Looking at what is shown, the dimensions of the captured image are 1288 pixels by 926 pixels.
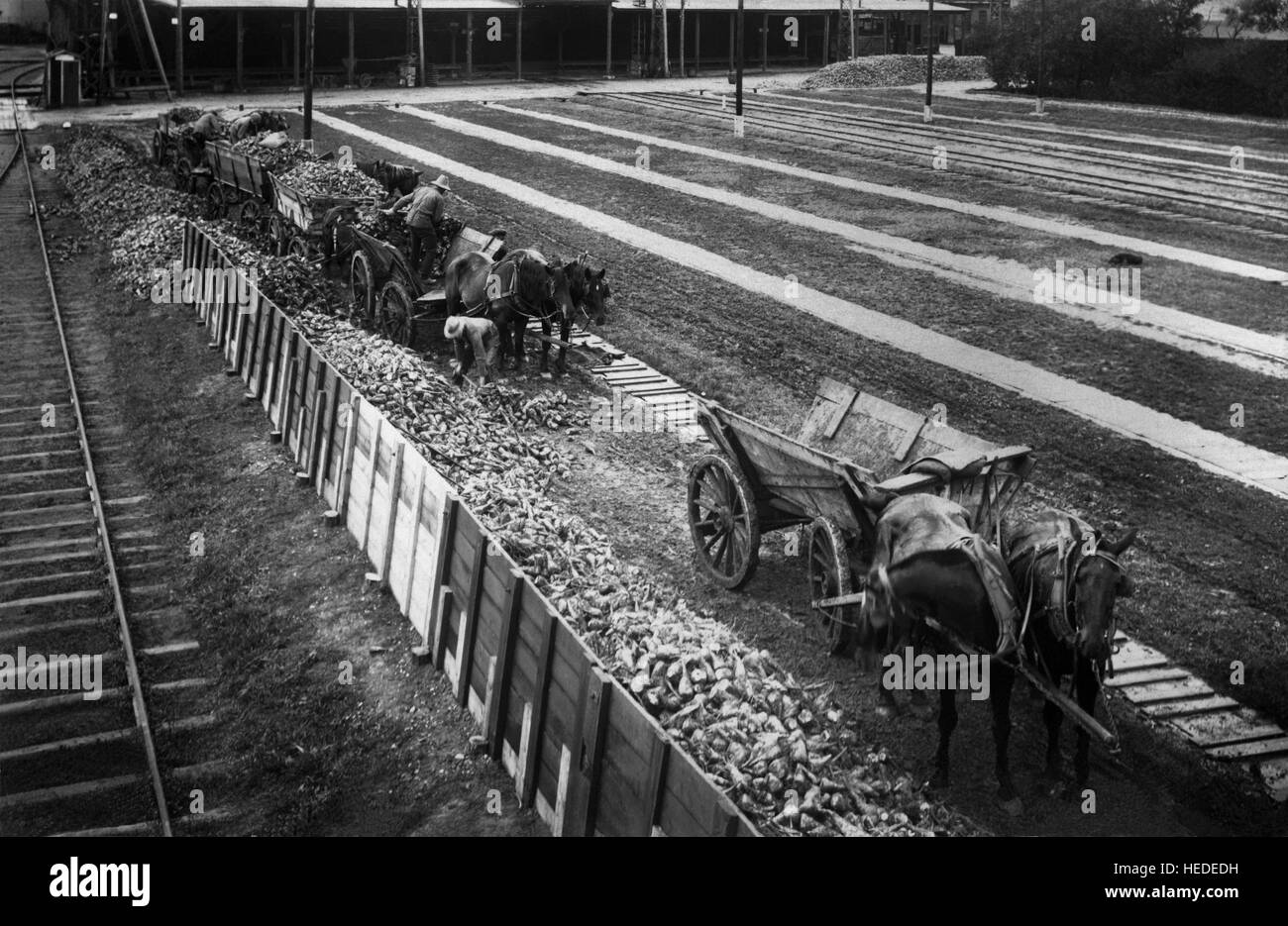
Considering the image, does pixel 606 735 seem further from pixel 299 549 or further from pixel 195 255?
pixel 195 255

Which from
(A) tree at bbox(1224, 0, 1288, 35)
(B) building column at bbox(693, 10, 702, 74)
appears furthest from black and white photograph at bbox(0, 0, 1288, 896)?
(B) building column at bbox(693, 10, 702, 74)

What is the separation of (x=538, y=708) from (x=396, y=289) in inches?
460

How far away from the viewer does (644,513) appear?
1486 centimetres

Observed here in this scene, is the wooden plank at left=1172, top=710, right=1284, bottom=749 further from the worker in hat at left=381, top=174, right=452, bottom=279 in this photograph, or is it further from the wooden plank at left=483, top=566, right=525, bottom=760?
the worker in hat at left=381, top=174, right=452, bottom=279

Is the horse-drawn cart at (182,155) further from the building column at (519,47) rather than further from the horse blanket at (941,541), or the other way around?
the building column at (519,47)

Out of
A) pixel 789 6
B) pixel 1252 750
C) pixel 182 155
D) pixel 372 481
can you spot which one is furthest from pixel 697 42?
pixel 1252 750

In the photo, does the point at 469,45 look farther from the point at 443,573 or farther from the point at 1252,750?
the point at 1252,750

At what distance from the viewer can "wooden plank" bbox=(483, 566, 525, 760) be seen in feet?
33.7

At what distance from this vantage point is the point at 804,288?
25.5 m

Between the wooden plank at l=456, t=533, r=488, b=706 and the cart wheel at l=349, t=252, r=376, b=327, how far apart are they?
1065cm

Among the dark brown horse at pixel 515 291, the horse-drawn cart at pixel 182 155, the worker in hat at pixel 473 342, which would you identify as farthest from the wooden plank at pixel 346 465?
the horse-drawn cart at pixel 182 155

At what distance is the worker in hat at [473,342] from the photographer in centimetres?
1830

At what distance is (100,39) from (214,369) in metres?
44.4
